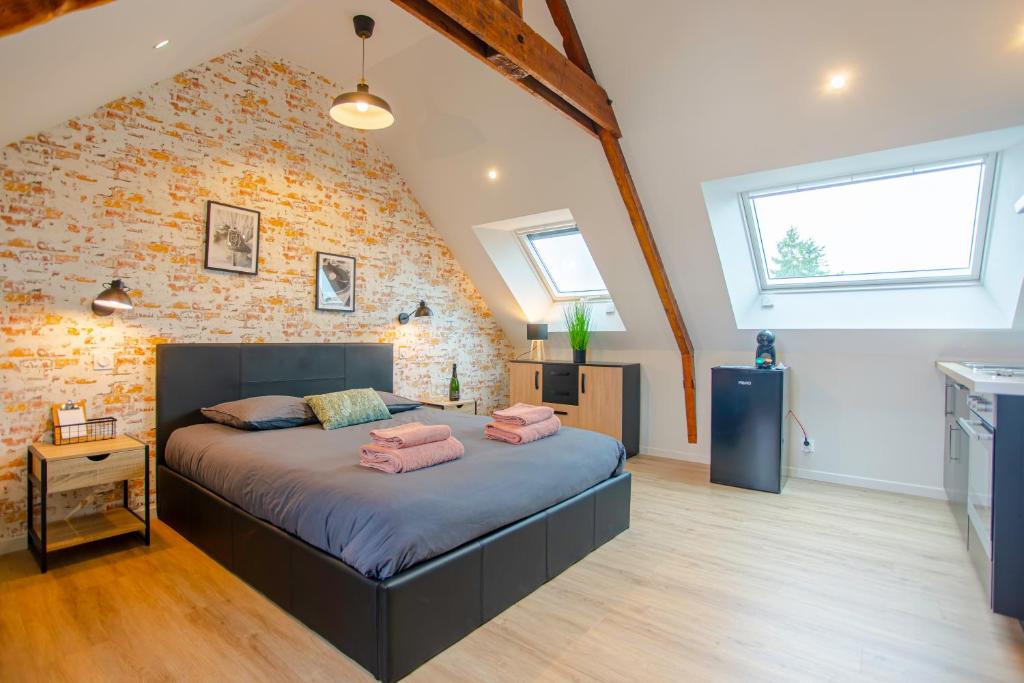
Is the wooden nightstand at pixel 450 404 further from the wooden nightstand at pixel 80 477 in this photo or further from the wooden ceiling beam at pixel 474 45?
the wooden ceiling beam at pixel 474 45

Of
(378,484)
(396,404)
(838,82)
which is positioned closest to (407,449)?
(378,484)

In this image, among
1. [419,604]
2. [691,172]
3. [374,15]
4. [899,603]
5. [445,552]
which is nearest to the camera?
[419,604]

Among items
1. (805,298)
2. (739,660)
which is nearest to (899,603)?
(739,660)

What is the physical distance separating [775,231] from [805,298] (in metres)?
0.65

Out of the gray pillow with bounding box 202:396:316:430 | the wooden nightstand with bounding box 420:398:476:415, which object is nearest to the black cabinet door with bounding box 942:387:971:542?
the wooden nightstand with bounding box 420:398:476:415

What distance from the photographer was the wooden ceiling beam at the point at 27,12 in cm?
109

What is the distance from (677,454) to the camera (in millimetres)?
5309

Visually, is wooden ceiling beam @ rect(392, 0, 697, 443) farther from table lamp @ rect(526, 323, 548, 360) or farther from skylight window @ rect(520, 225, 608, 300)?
table lamp @ rect(526, 323, 548, 360)

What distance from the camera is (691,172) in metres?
3.85

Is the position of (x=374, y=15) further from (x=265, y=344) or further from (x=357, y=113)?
(x=265, y=344)

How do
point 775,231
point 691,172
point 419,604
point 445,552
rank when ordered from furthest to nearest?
point 775,231 < point 691,172 < point 445,552 < point 419,604

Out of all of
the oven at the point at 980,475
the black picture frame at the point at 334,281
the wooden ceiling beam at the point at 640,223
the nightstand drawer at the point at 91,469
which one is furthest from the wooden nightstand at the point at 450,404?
the oven at the point at 980,475

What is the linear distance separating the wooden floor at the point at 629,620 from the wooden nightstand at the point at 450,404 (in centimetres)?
224

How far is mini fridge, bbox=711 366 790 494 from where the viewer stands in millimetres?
4211
